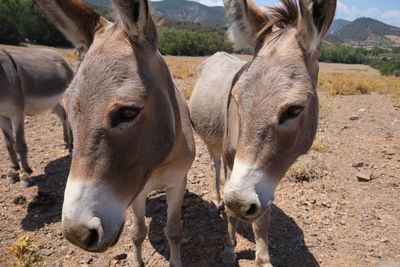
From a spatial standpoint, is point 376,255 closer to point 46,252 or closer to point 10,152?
point 46,252

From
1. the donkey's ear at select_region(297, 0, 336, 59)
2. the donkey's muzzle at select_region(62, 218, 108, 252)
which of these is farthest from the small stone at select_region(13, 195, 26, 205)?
the donkey's ear at select_region(297, 0, 336, 59)

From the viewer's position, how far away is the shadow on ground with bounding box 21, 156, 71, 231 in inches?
138

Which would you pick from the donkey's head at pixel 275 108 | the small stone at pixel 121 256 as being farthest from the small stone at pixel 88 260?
the donkey's head at pixel 275 108

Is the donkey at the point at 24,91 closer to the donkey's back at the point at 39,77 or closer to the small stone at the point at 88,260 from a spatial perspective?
the donkey's back at the point at 39,77

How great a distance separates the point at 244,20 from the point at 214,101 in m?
1.53

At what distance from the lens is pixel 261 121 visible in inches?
60.5

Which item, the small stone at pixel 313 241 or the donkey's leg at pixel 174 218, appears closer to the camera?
the donkey's leg at pixel 174 218

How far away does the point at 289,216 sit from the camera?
3584mm

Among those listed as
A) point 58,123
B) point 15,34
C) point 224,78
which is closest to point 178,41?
point 15,34

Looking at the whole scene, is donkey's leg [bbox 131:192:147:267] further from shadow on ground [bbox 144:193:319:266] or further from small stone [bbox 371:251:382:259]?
small stone [bbox 371:251:382:259]

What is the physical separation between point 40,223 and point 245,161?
3.52 metres

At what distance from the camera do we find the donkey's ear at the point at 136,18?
136cm

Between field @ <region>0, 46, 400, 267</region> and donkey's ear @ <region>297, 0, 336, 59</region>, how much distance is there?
8.53 feet

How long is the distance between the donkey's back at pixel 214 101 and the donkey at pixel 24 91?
3.42m
